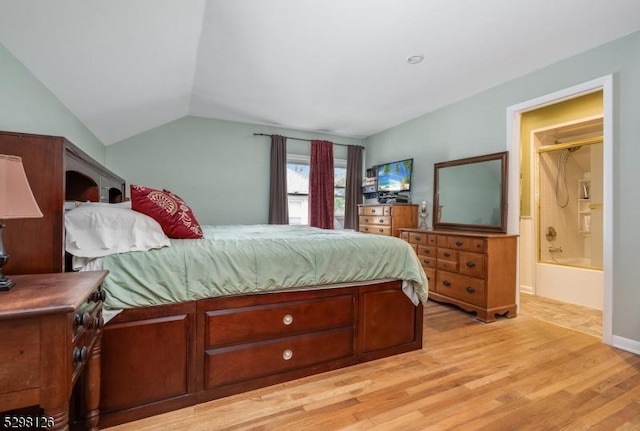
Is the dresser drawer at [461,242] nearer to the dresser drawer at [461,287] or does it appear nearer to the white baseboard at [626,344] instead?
the dresser drawer at [461,287]

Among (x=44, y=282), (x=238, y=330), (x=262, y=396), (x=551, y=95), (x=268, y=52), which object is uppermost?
(x=268, y=52)

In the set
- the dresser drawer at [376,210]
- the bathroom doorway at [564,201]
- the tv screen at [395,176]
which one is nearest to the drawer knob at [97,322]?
the dresser drawer at [376,210]

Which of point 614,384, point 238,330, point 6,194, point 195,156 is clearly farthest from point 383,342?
point 195,156

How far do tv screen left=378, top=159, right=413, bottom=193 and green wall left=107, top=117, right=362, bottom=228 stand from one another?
1.49m

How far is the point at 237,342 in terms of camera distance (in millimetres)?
1732

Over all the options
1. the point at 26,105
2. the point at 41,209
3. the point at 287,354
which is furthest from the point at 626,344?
the point at 26,105

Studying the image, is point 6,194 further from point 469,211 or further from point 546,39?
point 469,211

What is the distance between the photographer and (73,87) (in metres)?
2.18

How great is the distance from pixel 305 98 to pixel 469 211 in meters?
2.42

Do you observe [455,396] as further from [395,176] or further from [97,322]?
[395,176]

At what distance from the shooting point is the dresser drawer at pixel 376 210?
432 cm

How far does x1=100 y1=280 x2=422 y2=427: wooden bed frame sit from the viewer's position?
1.51m

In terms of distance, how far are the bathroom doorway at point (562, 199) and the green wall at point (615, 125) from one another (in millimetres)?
784

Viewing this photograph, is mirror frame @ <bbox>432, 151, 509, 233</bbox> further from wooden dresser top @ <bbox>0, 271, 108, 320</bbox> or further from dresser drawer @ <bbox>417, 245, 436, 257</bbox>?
wooden dresser top @ <bbox>0, 271, 108, 320</bbox>
